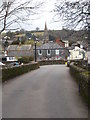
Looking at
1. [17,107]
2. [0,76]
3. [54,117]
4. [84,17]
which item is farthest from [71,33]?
[54,117]

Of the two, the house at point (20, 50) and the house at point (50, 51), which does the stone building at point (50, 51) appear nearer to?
the house at point (50, 51)

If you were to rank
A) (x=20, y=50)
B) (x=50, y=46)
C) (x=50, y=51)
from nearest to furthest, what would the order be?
(x=20, y=50)
(x=50, y=46)
(x=50, y=51)

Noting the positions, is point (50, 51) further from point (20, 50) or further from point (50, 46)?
point (20, 50)

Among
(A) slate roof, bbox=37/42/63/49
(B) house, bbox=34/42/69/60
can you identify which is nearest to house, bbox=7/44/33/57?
(B) house, bbox=34/42/69/60

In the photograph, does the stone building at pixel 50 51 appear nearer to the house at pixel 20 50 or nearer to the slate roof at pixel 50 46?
the slate roof at pixel 50 46

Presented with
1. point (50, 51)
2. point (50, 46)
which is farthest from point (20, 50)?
point (50, 51)

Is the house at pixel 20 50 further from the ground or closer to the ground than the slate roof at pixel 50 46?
closer to the ground

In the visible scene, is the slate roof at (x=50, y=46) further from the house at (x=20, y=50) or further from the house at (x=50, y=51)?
the house at (x=20, y=50)

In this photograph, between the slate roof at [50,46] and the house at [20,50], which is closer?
the house at [20,50]

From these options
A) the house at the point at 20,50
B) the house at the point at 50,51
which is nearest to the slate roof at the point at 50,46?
the house at the point at 50,51

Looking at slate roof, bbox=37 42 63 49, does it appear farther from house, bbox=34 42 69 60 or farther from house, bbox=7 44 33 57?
house, bbox=7 44 33 57

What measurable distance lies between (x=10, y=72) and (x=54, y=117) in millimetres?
11956

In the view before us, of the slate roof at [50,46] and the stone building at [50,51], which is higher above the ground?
the slate roof at [50,46]

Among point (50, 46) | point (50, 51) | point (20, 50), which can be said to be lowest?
point (50, 51)
